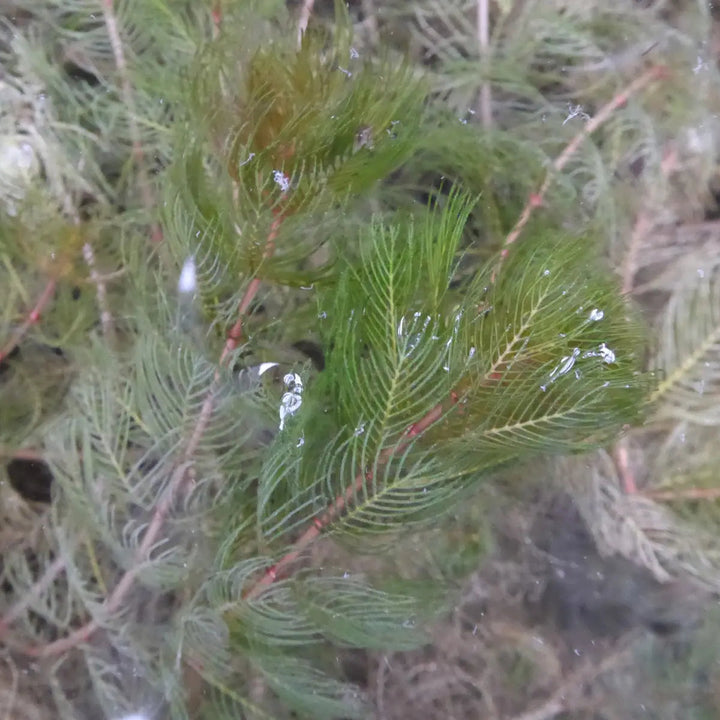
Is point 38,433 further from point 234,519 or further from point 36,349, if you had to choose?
point 234,519

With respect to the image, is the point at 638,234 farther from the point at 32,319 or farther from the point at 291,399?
the point at 32,319

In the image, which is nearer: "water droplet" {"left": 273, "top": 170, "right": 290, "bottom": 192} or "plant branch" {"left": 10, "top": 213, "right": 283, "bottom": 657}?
"water droplet" {"left": 273, "top": 170, "right": 290, "bottom": 192}

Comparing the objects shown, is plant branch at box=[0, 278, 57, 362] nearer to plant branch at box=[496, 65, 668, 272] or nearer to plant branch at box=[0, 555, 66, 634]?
plant branch at box=[0, 555, 66, 634]

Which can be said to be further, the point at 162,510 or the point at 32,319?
the point at 32,319

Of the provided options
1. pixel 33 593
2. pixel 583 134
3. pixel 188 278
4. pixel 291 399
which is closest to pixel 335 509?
pixel 291 399

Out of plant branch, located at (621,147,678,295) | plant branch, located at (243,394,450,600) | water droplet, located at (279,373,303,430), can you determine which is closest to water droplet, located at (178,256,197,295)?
water droplet, located at (279,373,303,430)

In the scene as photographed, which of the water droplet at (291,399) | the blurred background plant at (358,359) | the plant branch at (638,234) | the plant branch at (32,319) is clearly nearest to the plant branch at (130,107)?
the blurred background plant at (358,359)

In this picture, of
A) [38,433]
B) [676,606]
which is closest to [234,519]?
[38,433]

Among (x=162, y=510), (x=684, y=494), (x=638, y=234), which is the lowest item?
(x=684, y=494)
